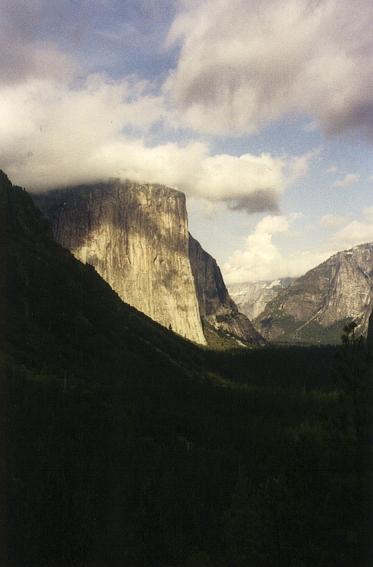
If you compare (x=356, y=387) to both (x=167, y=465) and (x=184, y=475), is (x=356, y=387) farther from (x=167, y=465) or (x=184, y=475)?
(x=167, y=465)

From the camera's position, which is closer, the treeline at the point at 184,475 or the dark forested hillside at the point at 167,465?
the treeline at the point at 184,475

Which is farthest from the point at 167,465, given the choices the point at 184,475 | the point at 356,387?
the point at 356,387

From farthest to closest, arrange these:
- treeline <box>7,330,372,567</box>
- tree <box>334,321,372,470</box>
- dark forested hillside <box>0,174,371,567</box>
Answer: dark forested hillside <box>0,174,371,567</box>, treeline <box>7,330,372,567</box>, tree <box>334,321,372,470</box>

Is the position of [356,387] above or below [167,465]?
above

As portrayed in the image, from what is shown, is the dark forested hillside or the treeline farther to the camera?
the dark forested hillside

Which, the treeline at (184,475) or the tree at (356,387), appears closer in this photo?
the tree at (356,387)

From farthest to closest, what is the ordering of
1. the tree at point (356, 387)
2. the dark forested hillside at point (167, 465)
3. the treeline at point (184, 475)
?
1. the dark forested hillside at point (167, 465)
2. the treeline at point (184, 475)
3. the tree at point (356, 387)

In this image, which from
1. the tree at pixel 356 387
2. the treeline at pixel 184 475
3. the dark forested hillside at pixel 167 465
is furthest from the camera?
the dark forested hillside at pixel 167 465

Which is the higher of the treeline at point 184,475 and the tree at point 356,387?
the tree at point 356,387

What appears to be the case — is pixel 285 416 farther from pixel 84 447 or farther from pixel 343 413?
pixel 343 413
